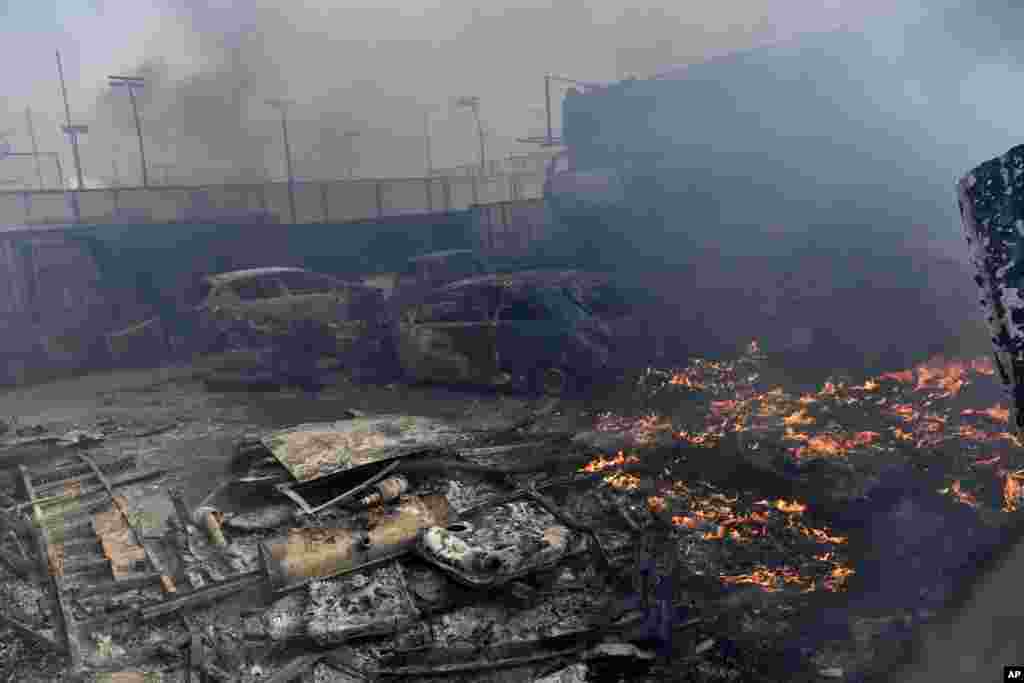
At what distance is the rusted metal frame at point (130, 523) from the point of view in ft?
16.4

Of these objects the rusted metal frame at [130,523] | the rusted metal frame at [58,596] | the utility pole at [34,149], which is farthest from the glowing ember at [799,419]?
the utility pole at [34,149]

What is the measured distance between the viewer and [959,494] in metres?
5.05

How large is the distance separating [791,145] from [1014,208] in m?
14.2

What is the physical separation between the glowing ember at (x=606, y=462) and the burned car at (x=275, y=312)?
19.2 ft

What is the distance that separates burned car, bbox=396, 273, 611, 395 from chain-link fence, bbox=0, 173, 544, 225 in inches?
445

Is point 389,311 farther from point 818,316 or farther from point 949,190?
point 949,190

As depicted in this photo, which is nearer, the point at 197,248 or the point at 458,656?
the point at 458,656

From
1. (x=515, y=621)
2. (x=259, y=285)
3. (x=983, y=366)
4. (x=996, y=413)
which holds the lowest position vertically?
(x=515, y=621)

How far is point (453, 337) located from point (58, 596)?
5458mm

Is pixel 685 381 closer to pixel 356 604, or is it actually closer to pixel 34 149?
pixel 356 604

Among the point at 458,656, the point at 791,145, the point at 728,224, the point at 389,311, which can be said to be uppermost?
the point at 791,145

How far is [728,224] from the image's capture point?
43.7 ft

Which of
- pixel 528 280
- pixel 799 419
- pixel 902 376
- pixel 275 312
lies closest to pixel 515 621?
pixel 799 419

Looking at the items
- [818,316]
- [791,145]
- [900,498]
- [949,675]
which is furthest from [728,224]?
[949,675]
